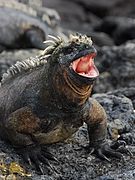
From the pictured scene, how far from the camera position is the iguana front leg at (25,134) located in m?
5.95

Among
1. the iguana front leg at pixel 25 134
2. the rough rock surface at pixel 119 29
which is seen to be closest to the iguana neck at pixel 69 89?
the iguana front leg at pixel 25 134

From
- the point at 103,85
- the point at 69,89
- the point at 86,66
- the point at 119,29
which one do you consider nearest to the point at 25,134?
the point at 69,89

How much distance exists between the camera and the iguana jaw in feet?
18.1

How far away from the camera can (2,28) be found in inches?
642

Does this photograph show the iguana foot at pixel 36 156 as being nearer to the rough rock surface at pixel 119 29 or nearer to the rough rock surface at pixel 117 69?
the rough rock surface at pixel 117 69

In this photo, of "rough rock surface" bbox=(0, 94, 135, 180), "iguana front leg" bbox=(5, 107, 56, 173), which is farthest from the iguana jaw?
"rough rock surface" bbox=(0, 94, 135, 180)

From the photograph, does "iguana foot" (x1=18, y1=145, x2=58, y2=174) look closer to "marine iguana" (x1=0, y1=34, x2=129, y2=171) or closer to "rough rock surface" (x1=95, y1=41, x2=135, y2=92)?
"marine iguana" (x1=0, y1=34, x2=129, y2=171)

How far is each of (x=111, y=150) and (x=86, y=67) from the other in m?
1.21

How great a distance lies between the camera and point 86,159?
6.29 meters

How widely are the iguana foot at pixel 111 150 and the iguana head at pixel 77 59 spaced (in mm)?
1127

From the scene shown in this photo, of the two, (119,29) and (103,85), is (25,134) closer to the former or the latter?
(103,85)

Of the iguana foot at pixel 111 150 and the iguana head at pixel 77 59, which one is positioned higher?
the iguana head at pixel 77 59

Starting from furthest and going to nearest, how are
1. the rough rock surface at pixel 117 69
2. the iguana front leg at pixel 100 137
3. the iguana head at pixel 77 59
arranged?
the rough rock surface at pixel 117 69
the iguana front leg at pixel 100 137
the iguana head at pixel 77 59

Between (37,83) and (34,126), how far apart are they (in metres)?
0.42
